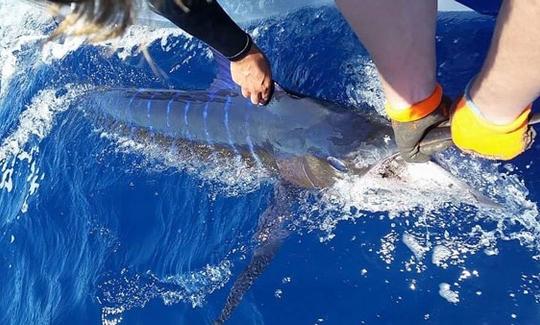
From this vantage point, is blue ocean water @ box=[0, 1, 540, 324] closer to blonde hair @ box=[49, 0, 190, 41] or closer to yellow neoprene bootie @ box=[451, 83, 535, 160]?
yellow neoprene bootie @ box=[451, 83, 535, 160]

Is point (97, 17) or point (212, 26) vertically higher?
point (97, 17)

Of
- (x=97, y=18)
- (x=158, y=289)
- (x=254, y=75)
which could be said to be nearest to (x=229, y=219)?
(x=158, y=289)

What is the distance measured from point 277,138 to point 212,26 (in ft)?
2.05

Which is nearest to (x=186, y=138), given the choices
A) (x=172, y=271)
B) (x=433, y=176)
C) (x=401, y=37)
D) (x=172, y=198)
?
(x=172, y=198)

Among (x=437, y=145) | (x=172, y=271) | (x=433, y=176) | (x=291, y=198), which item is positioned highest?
(x=437, y=145)

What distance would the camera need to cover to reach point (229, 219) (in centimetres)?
289

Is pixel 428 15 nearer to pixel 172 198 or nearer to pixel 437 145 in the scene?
pixel 437 145

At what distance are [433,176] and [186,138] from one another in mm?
1260

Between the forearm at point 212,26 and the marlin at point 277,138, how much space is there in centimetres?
37

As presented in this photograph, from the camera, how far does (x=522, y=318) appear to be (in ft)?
6.81

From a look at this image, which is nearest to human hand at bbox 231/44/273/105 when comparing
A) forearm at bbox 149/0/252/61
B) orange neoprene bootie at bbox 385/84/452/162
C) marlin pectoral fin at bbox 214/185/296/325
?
forearm at bbox 149/0/252/61

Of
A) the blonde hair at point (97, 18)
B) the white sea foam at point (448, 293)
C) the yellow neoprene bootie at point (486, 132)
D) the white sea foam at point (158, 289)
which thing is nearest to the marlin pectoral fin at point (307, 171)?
the white sea foam at point (158, 289)

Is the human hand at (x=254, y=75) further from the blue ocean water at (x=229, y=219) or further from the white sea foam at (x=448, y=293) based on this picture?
the white sea foam at (x=448, y=293)

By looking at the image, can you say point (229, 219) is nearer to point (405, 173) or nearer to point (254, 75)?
point (254, 75)
